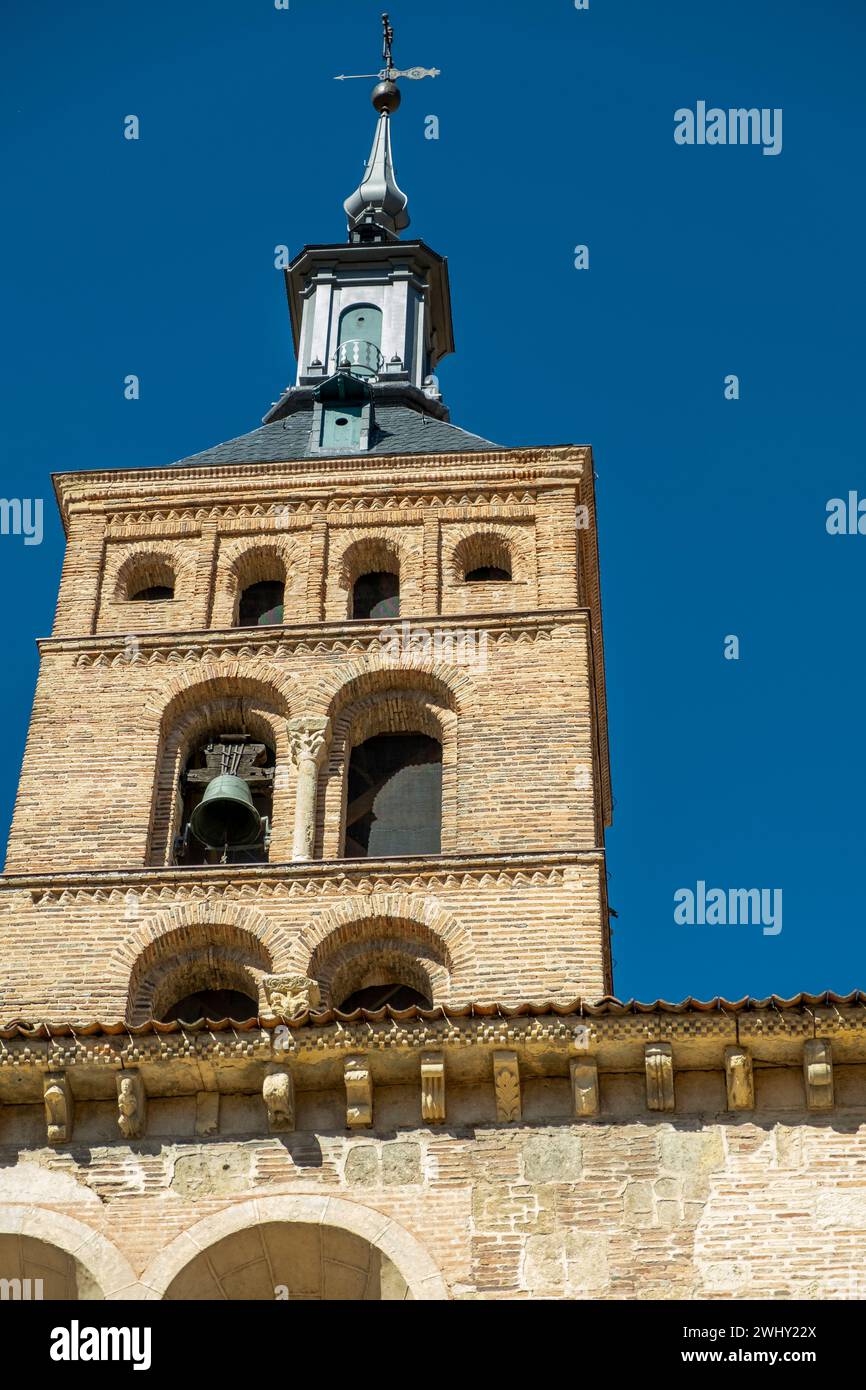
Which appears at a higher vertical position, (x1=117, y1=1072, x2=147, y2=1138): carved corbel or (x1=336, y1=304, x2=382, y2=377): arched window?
(x1=336, y1=304, x2=382, y2=377): arched window

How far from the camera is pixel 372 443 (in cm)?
3134

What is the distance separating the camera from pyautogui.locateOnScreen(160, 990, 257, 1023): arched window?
23375mm

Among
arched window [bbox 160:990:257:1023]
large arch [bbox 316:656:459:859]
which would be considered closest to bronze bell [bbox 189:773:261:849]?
large arch [bbox 316:656:459:859]

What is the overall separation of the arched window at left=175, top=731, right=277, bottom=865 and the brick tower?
0.13ft

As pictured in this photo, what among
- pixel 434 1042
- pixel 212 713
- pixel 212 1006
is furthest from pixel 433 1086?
pixel 212 713

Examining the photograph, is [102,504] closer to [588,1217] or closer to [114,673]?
[114,673]

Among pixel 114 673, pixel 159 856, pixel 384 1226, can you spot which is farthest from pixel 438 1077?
pixel 114 673

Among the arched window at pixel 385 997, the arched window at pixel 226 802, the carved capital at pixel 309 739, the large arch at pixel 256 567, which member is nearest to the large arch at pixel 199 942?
the arched window at pixel 385 997

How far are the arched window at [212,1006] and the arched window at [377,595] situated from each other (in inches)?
227

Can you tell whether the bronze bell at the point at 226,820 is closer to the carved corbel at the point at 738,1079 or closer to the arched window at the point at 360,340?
the carved corbel at the point at 738,1079

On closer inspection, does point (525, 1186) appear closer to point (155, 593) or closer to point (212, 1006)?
point (212, 1006)

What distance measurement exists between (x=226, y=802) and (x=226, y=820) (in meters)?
0.22

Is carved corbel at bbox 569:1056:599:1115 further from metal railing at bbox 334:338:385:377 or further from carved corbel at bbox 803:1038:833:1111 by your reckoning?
metal railing at bbox 334:338:385:377
